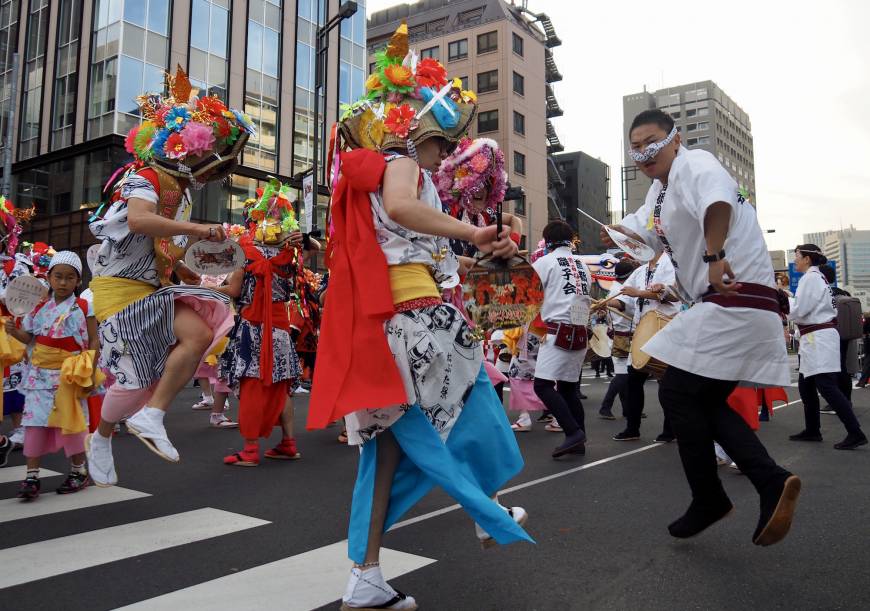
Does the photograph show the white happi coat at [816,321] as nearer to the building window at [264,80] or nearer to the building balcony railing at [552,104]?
the building window at [264,80]

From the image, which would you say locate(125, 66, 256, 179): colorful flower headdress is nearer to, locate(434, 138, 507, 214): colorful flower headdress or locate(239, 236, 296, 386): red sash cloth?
locate(434, 138, 507, 214): colorful flower headdress

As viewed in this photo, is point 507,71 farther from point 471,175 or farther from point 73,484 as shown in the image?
point 73,484

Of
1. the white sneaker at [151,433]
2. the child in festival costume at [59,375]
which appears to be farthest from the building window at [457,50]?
the white sneaker at [151,433]

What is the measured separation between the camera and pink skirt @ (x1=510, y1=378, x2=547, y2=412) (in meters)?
7.57

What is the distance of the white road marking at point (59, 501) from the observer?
3.96 meters

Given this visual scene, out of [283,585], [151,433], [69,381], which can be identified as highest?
[69,381]

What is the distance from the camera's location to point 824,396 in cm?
677

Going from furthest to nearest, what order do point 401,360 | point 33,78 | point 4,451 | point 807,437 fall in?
1. point 33,78
2. point 807,437
3. point 4,451
4. point 401,360

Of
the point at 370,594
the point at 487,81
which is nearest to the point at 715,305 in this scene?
the point at 370,594

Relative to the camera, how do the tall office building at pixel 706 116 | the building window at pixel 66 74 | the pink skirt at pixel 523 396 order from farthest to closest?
the tall office building at pixel 706 116 → the building window at pixel 66 74 → the pink skirt at pixel 523 396

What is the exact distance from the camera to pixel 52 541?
3420mm

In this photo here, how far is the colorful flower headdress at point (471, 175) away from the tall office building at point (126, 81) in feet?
64.0

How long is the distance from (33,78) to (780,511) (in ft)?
99.6

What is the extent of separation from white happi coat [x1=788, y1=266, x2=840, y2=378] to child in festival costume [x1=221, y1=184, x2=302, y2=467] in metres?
5.15
